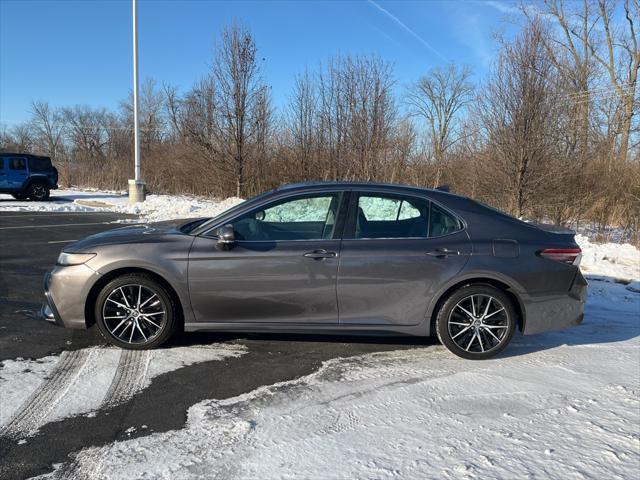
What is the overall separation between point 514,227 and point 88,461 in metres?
3.80

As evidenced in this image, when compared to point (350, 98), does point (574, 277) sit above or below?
below

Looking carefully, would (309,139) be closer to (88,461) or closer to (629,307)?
(629,307)

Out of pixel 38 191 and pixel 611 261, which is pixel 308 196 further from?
pixel 38 191

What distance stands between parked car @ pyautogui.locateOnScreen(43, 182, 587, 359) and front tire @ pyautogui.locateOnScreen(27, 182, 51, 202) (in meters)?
19.8

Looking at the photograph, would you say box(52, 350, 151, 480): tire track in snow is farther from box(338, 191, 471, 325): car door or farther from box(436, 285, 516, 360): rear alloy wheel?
box(436, 285, 516, 360): rear alloy wheel

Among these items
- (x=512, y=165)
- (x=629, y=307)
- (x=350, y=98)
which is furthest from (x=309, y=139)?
(x=629, y=307)

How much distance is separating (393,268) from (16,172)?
21787 millimetres

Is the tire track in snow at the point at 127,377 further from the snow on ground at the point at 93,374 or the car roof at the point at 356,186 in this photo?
the car roof at the point at 356,186

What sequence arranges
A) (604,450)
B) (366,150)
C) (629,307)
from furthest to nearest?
(366,150)
(629,307)
(604,450)

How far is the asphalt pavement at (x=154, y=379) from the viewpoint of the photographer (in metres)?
2.82

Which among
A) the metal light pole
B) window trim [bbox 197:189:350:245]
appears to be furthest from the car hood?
the metal light pole

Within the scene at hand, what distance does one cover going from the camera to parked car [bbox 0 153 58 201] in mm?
20406

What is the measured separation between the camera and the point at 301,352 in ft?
14.3

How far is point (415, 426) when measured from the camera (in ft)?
10.2
